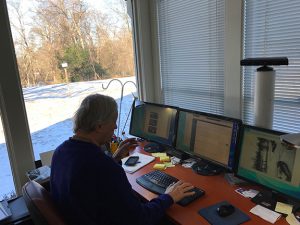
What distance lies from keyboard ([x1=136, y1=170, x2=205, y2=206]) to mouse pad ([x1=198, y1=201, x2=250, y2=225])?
12 centimetres

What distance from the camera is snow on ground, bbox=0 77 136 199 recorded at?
2279mm

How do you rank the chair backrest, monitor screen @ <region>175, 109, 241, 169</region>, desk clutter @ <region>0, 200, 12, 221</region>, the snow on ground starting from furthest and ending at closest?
the snow on ground, desk clutter @ <region>0, 200, 12, 221</region>, monitor screen @ <region>175, 109, 241, 169</region>, the chair backrest

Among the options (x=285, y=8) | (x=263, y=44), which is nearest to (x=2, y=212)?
(x=263, y=44)

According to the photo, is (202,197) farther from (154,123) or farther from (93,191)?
(154,123)

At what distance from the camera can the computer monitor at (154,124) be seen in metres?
2.10

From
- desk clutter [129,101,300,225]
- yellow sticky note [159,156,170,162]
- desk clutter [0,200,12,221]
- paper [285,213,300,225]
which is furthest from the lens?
yellow sticky note [159,156,170,162]

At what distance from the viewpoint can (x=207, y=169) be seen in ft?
5.99

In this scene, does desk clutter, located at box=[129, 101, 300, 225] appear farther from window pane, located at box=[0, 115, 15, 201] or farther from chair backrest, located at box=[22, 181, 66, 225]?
window pane, located at box=[0, 115, 15, 201]

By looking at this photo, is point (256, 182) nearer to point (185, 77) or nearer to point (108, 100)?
point (108, 100)

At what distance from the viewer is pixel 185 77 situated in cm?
244

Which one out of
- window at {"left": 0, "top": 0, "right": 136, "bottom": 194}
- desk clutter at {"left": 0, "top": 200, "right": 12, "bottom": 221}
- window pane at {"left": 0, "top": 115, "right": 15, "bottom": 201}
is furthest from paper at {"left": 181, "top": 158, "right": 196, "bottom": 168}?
window pane at {"left": 0, "top": 115, "right": 15, "bottom": 201}

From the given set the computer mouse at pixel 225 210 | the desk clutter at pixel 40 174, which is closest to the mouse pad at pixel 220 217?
the computer mouse at pixel 225 210

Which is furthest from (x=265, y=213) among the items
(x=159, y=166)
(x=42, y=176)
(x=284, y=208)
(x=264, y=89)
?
(x=42, y=176)

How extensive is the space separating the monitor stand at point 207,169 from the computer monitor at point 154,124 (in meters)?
0.29
